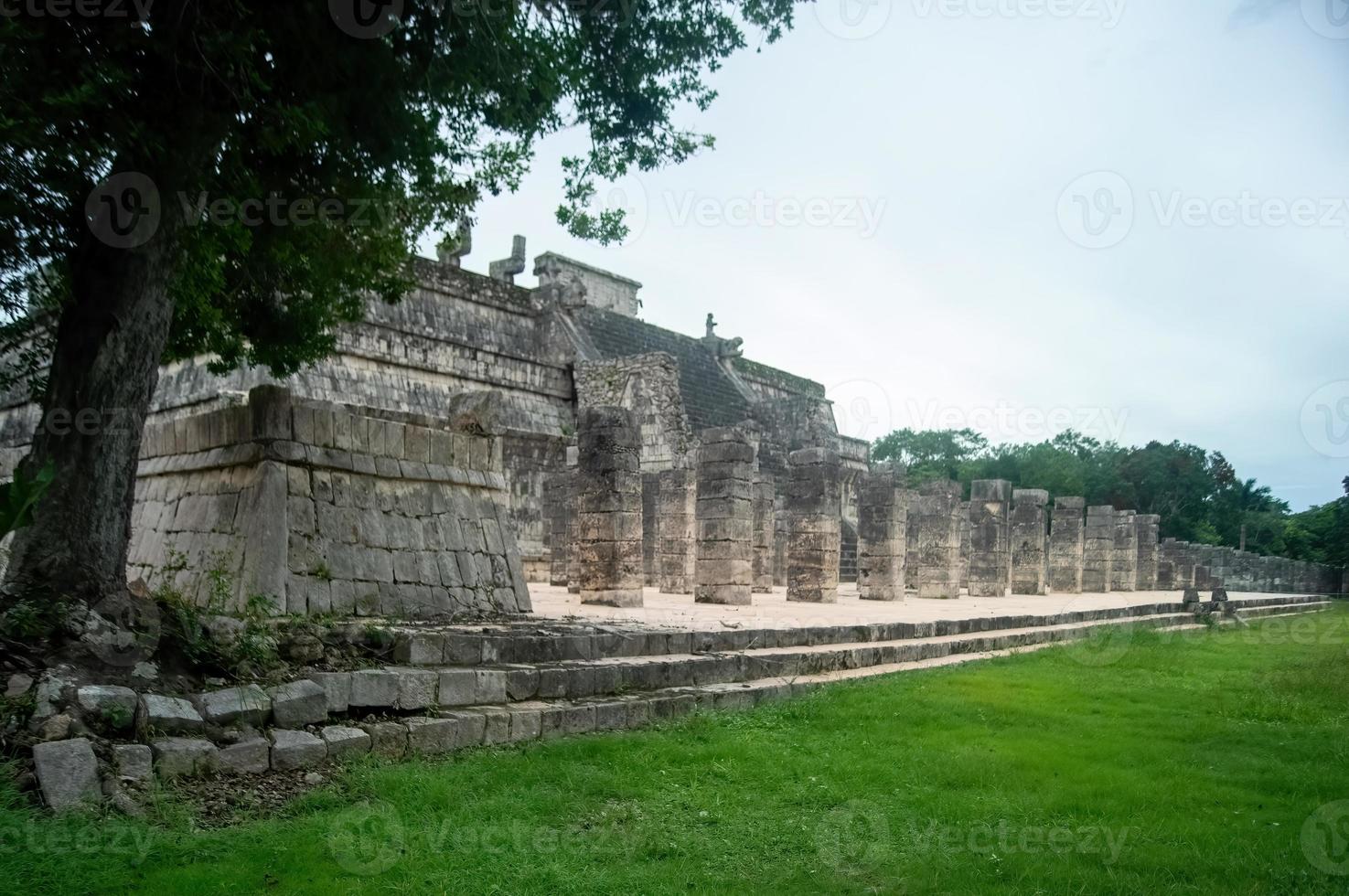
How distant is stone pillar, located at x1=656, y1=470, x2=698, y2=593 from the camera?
16.7m

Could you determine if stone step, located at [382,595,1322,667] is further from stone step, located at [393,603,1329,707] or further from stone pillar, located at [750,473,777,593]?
stone pillar, located at [750,473,777,593]

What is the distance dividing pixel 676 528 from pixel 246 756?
1236 cm

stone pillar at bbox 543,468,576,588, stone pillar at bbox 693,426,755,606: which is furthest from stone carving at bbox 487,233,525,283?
stone pillar at bbox 693,426,755,606

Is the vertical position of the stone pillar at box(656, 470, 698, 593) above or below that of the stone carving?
below

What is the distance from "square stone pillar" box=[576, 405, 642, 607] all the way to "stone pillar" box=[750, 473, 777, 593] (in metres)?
6.97

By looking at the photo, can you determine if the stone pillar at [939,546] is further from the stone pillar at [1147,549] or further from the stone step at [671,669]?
the stone pillar at [1147,549]

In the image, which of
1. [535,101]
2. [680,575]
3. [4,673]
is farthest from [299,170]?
[680,575]

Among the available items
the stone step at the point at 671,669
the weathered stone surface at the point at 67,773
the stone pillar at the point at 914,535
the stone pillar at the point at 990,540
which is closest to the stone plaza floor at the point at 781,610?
the stone step at the point at 671,669

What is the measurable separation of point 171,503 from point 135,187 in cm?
367

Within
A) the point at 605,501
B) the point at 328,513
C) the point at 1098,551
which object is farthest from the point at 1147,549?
the point at 328,513

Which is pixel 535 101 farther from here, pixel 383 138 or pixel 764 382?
pixel 764 382

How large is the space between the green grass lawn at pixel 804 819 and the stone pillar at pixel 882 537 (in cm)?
1034

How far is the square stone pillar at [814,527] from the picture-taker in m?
15.6

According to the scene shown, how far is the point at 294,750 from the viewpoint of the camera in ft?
16.4
